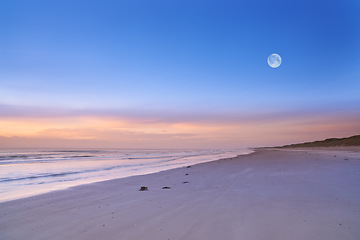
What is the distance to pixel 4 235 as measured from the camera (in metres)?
5.05

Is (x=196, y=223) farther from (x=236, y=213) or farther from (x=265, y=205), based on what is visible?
(x=265, y=205)

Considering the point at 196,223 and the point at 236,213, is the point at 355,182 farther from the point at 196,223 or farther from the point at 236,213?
the point at 196,223

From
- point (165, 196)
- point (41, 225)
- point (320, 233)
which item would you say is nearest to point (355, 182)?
→ point (320, 233)

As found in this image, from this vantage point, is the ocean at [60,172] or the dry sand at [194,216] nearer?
the dry sand at [194,216]

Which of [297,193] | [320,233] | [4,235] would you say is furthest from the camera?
[297,193]

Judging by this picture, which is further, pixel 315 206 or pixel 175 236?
pixel 315 206

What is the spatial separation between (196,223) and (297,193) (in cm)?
468

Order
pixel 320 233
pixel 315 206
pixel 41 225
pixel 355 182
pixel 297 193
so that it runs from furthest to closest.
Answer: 1. pixel 355 182
2. pixel 297 193
3. pixel 315 206
4. pixel 41 225
5. pixel 320 233

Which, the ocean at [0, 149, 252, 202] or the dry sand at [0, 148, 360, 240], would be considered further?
the ocean at [0, 149, 252, 202]

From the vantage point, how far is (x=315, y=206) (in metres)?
6.37

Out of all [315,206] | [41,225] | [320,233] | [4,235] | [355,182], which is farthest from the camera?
[355,182]

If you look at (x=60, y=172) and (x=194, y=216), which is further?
(x=60, y=172)

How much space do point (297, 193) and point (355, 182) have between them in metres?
3.62

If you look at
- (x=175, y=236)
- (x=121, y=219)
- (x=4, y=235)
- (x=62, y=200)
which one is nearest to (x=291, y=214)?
(x=175, y=236)
